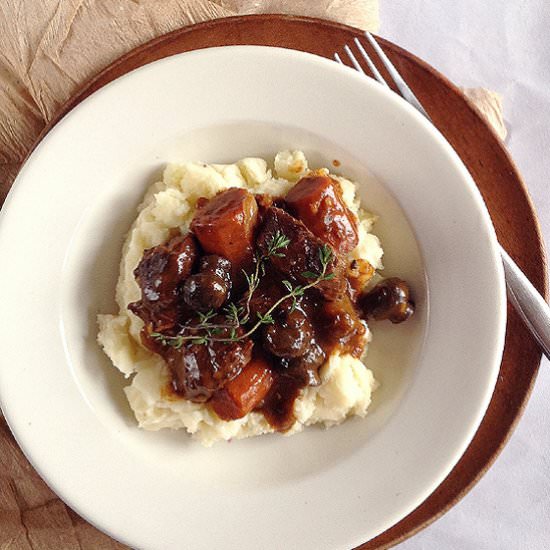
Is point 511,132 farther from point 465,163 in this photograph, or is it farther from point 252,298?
point 252,298

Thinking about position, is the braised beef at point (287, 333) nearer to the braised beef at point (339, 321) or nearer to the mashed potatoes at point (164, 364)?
the braised beef at point (339, 321)

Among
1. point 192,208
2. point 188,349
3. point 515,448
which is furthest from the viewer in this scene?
point 515,448

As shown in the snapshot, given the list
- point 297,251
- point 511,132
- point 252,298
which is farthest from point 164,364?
point 511,132

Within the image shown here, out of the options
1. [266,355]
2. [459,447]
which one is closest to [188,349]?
[266,355]

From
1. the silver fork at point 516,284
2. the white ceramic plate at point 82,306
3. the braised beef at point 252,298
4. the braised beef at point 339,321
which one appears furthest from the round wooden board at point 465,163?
the braised beef at point 339,321

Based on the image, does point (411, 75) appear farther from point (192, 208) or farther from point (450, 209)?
point (192, 208)

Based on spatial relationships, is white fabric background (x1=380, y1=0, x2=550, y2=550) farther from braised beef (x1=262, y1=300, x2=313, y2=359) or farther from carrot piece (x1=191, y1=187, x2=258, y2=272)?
braised beef (x1=262, y1=300, x2=313, y2=359)

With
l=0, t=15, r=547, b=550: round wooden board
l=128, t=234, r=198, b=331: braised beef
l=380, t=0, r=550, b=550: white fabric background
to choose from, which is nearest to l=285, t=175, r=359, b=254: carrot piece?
l=128, t=234, r=198, b=331: braised beef
